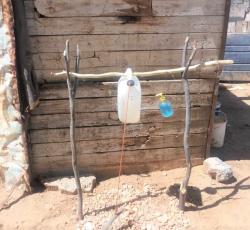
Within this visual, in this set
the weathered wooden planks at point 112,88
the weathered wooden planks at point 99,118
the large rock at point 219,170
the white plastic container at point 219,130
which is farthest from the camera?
the white plastic container at point 219,130

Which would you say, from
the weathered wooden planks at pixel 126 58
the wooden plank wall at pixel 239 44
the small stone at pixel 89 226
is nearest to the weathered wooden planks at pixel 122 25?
the weathered wooden planks at pixel 126 58

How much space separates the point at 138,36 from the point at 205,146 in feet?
5.13

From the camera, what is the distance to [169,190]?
4512 mm

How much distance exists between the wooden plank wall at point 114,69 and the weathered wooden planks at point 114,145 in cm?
1

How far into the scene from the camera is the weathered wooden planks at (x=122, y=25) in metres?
3.95

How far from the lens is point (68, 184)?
4457 mm

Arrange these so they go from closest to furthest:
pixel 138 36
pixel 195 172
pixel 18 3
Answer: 1. pixel 18 3
2. pixel 138 36
3. pixel 195 172

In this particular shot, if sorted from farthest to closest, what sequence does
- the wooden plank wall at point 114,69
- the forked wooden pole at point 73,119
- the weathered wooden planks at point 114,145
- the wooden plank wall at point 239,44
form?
the wooden plank wall at point 239,44 < the weathered wooden planks at point 114,145 < the wooden plank wall at point 114,69 < the forked wooden pole at point 73,119

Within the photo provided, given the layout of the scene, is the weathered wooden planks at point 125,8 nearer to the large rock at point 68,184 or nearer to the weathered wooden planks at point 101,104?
the weathered wooden planks at point 101,104

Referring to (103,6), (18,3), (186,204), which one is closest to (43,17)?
(18,3)

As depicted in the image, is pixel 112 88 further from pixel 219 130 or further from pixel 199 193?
pixel 219 130

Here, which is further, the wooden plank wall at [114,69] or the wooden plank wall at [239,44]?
the wooden plank wall at [239,44]

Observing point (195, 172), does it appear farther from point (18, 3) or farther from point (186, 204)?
point (18, 3)

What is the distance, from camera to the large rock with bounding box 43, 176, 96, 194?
4414 millimetres
